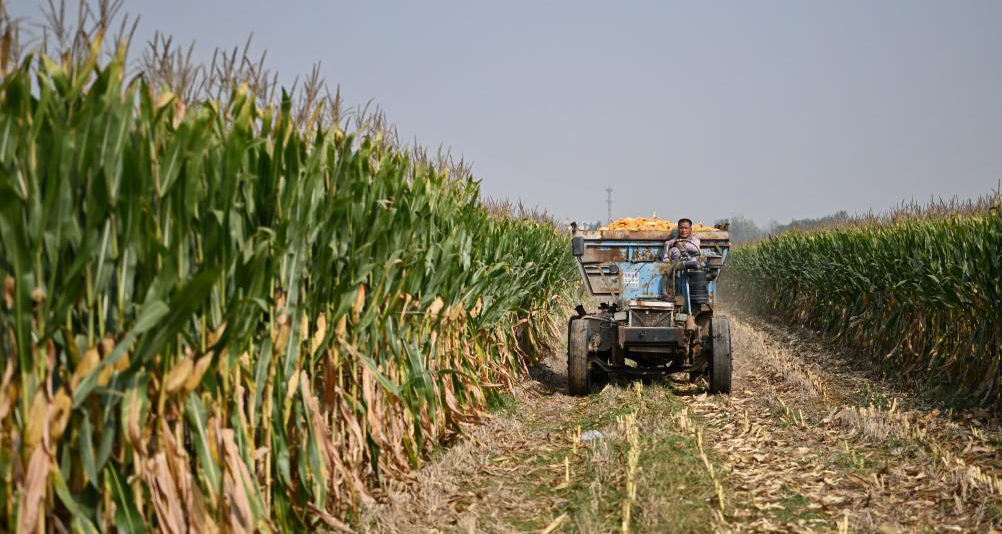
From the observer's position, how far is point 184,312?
315cm

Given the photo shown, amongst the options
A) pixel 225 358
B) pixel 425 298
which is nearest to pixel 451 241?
pixel 425 298

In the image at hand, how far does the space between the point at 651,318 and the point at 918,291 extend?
411 centimetres

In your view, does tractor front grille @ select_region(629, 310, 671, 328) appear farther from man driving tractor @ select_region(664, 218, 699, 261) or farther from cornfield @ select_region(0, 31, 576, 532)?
cornfield @ select_region(0, 31, 576, 532)

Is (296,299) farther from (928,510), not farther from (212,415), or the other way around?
(928,510)

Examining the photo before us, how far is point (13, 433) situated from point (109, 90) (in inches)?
50.0

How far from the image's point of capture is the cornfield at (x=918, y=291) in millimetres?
8805

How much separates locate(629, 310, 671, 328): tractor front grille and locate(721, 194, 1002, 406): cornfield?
322 cm

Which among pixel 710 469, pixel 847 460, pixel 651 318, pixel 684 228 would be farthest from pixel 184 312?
pixel 684 228

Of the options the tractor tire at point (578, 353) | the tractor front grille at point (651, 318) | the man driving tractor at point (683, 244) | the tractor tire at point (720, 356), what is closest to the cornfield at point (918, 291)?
the tractor tire at point (720, 356)

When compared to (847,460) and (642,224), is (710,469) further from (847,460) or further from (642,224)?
(642,224)

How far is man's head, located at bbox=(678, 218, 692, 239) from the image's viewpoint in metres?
9.35

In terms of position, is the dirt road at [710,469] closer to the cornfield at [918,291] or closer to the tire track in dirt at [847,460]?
the tire track in dirt at [847,460]

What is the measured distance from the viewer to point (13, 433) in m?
2.87

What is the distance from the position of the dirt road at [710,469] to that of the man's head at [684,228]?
181 centimetres
